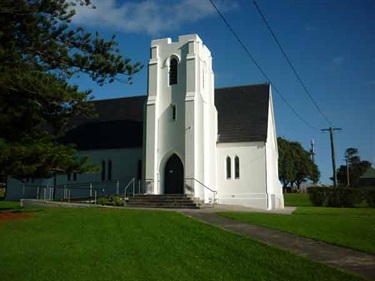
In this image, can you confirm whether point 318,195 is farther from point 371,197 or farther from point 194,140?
point 194,140

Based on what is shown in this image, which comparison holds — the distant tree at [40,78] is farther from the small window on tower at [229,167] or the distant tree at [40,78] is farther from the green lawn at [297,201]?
the green lawn at [297,201]

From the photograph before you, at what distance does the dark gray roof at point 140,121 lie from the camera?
30444 mm

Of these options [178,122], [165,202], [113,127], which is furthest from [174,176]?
[113,127]

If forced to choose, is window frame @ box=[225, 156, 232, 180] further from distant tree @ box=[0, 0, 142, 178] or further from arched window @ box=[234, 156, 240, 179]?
distant tree @ box=[0, 0, 142, 178]

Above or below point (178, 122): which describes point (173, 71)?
above

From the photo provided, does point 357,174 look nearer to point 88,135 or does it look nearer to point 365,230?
point 88,135

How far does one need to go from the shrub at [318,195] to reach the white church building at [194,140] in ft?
11.8

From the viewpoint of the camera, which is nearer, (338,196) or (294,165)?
(338,196)

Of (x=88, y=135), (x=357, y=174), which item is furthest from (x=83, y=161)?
(x=357, y=174)

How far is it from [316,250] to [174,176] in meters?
16.9

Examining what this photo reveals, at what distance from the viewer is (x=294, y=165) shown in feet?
275

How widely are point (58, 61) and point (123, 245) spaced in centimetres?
990

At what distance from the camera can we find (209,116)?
2888cm

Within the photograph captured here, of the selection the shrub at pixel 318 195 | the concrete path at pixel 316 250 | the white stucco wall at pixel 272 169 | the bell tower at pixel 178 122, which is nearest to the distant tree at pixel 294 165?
the shrub at pixel 318 195
